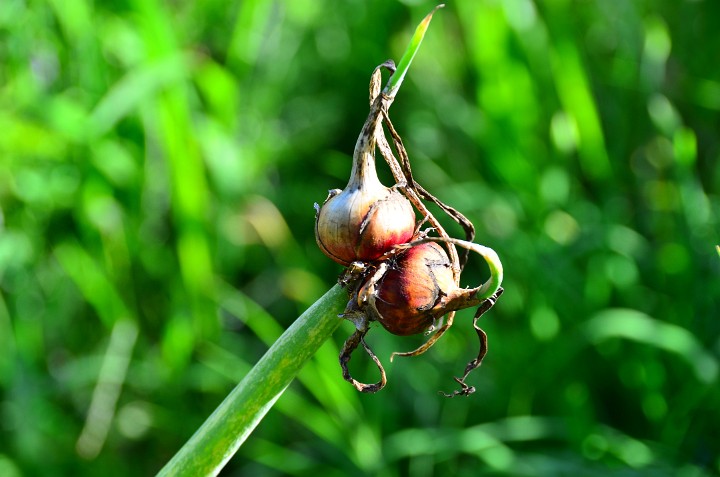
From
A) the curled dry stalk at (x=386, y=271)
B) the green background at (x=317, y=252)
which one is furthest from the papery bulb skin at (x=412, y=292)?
the green background at (x=317, y=252)

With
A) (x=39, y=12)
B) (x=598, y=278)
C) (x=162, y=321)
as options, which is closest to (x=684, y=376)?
(x=598, y=278)

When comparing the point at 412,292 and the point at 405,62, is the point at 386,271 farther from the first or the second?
the point at 405,62

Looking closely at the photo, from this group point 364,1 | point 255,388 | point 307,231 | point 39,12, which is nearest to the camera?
point 255,388

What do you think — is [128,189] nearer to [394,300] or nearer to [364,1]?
[364,1]

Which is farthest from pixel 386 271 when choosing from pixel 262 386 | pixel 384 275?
pixel 262 386

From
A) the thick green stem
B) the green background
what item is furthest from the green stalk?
the green background
